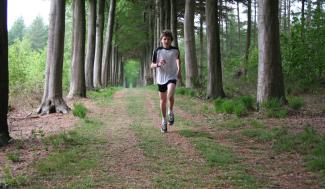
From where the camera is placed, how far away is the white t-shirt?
8930mm

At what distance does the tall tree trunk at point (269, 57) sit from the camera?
37.2 feet

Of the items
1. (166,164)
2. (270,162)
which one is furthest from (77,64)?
(270,162)

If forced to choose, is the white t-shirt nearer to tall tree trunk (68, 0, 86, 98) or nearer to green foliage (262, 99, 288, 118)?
green foliage (262, 99, 288, 118)

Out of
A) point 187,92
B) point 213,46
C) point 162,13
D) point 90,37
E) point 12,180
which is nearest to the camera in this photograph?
point 12,180

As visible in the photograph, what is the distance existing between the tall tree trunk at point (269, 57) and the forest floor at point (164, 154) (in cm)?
83

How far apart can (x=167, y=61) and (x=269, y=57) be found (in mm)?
3715

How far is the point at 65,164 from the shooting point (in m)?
6.04

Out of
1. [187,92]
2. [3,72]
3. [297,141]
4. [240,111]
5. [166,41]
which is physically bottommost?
[297,141]

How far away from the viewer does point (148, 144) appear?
7590 millimetres

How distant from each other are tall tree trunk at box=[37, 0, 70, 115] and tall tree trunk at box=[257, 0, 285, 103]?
6.08 metres

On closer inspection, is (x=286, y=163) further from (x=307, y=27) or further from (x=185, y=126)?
(x=307, y=27)

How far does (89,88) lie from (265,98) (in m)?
14.3

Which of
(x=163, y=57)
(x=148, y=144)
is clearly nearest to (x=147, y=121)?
(x=163, y=57)

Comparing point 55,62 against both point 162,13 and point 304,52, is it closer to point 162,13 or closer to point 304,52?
point 304,52
